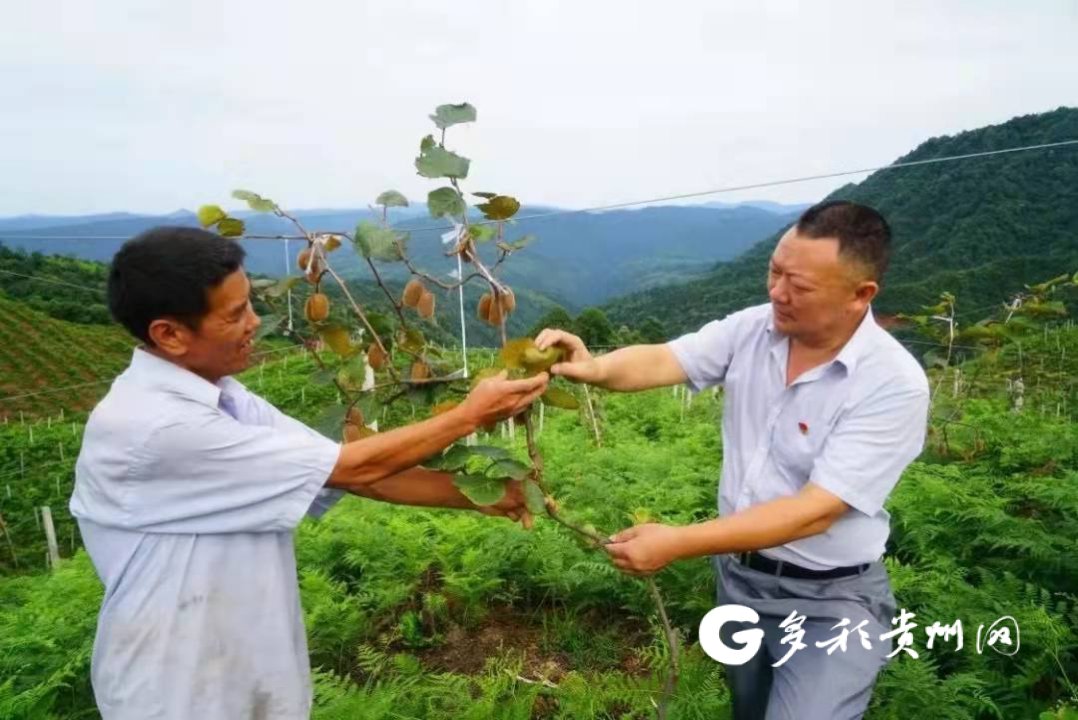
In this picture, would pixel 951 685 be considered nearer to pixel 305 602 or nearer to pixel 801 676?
pixel 801 676

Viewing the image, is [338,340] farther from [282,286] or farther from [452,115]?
[452,115]

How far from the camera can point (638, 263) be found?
105500mm

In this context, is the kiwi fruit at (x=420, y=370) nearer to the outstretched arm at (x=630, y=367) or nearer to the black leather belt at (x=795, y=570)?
the outstretched arm at (x=630, y=367)

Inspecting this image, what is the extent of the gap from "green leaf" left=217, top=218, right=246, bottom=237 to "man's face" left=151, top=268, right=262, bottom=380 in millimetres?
227

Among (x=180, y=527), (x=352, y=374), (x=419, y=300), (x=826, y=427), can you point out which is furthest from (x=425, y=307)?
Result: (x=826, y=427)

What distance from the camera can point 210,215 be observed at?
6.37 feet

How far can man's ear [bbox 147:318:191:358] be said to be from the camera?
65.1 inches

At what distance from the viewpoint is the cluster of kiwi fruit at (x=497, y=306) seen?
205cm

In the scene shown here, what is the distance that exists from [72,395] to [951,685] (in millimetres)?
26559

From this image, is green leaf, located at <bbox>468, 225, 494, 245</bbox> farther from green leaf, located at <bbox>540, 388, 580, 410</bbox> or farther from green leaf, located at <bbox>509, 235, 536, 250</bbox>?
green leaf, located at <bbox>540, 388, 580, 410</bbox>

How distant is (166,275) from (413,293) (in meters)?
0.69

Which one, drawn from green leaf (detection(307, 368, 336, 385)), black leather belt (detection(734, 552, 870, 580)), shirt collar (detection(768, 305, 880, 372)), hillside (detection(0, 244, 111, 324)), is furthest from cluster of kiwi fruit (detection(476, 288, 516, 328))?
hillside (detection(0, 244, 111, 324))

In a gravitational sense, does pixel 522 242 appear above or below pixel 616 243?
above

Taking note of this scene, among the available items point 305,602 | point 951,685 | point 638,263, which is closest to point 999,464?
point 951,685
